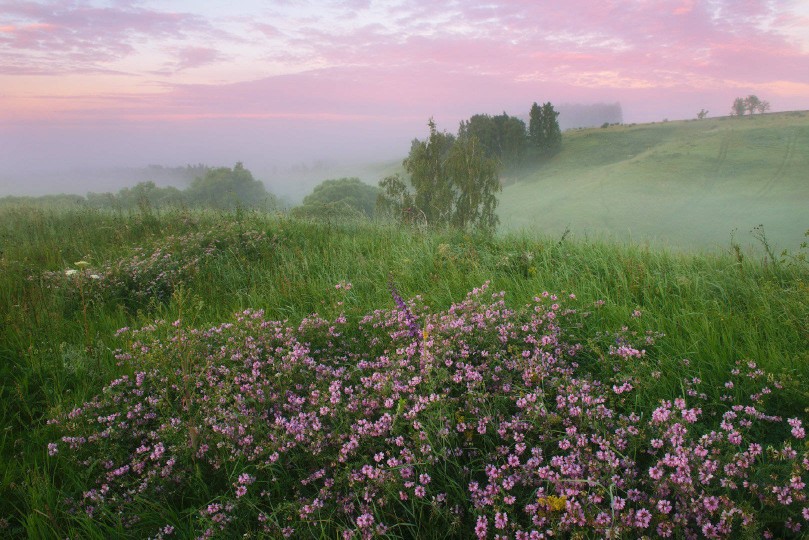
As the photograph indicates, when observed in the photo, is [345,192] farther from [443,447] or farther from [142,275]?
[443,447]

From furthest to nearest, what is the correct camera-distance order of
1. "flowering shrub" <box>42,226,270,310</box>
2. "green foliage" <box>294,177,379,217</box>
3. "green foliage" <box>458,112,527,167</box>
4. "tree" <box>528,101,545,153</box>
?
Result: "green foliage" <box>294,177,379,217</box>, "tree" <box>528,101,545,153</box>, "green foliage" <box>458,112,527,167</box>, "flowering shrub" <box>42,226,270,310</box>

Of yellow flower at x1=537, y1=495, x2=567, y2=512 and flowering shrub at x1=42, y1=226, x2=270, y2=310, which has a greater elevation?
flowering shrub at x1=42, y1=226, x2=270, y2=310

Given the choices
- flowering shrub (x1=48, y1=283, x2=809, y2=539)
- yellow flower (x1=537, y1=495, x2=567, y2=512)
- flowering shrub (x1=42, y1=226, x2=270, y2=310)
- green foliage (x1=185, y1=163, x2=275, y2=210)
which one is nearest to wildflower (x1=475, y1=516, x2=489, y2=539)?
flowering shrub (x1=48, y1=283, x2=809, y2=539)

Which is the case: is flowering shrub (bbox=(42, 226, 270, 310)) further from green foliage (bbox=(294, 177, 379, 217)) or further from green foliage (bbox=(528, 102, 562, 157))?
green foliage (bbox=(528, 102, 562, 157))

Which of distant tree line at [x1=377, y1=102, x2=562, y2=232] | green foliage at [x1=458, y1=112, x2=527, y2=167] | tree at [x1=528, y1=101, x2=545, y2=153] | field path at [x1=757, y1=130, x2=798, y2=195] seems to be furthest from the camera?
tree at [x1=528, y1=101, x2=545, y2=153]

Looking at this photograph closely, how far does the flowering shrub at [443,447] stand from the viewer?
2.02 meters

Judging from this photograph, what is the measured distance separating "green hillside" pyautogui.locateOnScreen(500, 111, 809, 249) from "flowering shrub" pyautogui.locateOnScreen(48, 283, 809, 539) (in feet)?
73.4

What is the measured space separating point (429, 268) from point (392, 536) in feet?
14.8

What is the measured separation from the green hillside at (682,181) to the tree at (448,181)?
3.33m

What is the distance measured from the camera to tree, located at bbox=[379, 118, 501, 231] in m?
29.3

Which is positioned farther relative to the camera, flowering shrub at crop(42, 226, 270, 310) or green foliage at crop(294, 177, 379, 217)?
green foliage at crop(294, 177, 379, 217)

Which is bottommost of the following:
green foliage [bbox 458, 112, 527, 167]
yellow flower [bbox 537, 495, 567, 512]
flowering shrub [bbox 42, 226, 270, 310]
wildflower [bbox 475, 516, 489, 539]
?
wildflower [bbox 475, 516, 489, 539]

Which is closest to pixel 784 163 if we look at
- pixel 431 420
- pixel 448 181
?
pixel 448 181

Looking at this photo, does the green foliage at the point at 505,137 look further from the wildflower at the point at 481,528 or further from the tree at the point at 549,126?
the wildflower at the point at 481,528
